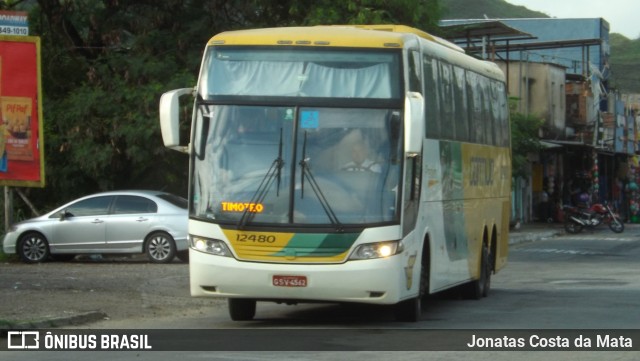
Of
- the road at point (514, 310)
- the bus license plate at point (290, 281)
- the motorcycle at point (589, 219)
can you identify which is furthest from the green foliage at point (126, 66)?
the motorcycle at point (589, 219)

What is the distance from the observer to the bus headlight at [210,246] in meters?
13.3

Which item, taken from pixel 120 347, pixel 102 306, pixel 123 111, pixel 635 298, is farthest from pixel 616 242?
pixel 120 347

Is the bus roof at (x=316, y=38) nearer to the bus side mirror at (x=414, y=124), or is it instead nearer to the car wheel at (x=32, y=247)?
the bus side mirror at (x=414, y=124)

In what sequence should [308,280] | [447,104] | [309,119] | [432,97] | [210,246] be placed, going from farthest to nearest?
1. [447,104]
2. [432,97]
3. [309,119]
4. [210,246]
5. [308,280]

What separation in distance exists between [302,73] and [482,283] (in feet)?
21.4

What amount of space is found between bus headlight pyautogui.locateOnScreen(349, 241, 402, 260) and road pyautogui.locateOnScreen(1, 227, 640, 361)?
849 mm

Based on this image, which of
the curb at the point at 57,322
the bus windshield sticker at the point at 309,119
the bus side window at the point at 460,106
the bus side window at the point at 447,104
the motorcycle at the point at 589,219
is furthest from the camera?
the motorcycle at the point at 589,219

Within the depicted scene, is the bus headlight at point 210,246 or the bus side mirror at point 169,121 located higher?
the bus side mirror at point 169,121

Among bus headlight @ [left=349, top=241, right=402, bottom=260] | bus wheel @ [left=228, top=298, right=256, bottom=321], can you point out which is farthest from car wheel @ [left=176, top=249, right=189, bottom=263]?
bus headlight @ [left=349, top=241, right=402, bottom=260]

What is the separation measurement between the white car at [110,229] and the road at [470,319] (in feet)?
22.5

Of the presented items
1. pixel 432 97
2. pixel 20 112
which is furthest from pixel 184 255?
pixel 432 97

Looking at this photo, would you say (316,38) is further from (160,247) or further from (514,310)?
(160,247)

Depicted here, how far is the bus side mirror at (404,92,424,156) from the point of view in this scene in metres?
13.2

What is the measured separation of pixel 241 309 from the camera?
48.2 ft
